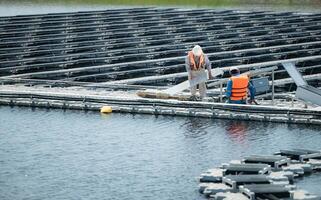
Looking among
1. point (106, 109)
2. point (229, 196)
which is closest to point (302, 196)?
point (229, 196)

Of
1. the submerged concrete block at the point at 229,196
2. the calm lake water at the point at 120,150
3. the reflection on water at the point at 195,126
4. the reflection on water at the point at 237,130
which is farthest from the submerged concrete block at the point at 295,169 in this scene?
the reflection on water at the point at 195,126

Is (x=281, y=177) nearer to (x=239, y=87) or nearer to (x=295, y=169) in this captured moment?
(x=295, y=169)

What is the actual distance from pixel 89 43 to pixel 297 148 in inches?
1108

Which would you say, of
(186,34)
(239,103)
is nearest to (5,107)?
(239,103)

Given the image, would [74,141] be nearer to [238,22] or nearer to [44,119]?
[44,119]

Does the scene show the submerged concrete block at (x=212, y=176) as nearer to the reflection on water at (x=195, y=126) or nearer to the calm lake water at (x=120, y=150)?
the calm lake water at (x=120, y=150)

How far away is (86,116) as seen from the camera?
30984mm

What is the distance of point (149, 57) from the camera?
46938mm

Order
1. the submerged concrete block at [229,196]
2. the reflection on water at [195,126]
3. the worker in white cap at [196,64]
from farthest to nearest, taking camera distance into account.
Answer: the worker in white cap at [196,64], the reflection on water at [195,126], the submerged concrete block at [229,196]

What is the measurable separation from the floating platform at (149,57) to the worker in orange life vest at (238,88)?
0.40 m

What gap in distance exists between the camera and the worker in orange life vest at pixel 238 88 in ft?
96.4

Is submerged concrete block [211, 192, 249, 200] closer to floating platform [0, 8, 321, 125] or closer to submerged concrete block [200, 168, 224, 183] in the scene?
submerged concrete block [200, 168, 224, 183]

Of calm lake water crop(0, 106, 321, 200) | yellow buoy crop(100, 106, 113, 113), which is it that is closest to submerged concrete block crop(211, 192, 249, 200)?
calm lake water crop(0, 106, 321, 200)

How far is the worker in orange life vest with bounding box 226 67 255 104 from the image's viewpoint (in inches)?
1156
